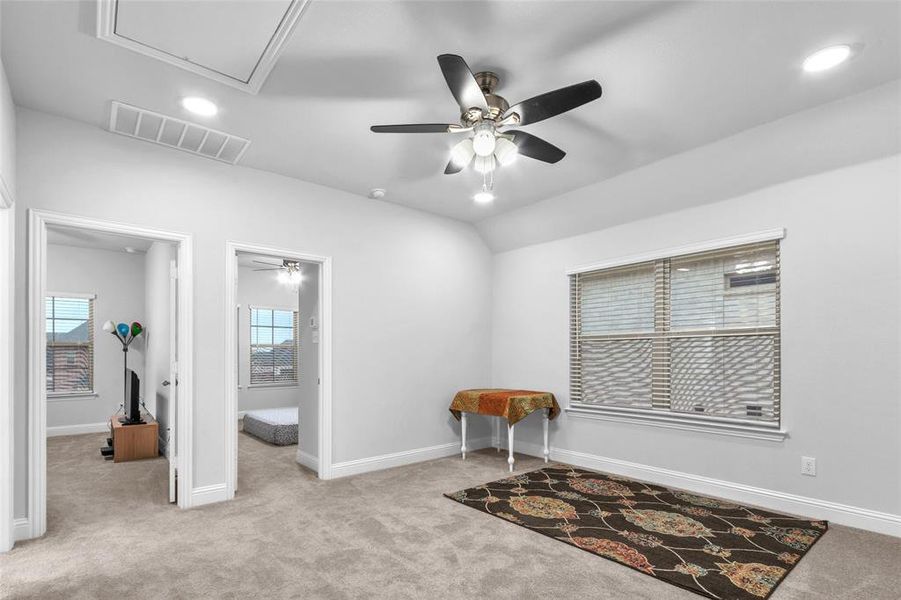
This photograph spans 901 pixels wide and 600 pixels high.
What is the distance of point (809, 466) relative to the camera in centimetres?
342

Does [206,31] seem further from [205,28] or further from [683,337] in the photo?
[683,337]

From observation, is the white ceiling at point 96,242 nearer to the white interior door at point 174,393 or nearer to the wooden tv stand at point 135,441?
the wooden tv stand at point 135,441

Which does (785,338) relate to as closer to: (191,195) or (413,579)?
(413,579)

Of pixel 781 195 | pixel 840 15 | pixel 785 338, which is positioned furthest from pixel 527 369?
pixel 840 15

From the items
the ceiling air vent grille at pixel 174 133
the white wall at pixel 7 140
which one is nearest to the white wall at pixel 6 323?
the white wall at pixel 7 140

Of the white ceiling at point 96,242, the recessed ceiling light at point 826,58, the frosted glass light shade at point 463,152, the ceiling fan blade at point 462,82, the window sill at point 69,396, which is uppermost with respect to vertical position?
the recessed ceiling light at point 826,58

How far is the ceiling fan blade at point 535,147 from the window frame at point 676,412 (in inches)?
72.0

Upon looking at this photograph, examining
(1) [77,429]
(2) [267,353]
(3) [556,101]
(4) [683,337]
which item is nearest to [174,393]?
(3) [556,101]

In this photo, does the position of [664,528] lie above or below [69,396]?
below

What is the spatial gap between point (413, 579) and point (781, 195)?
12.1 ft

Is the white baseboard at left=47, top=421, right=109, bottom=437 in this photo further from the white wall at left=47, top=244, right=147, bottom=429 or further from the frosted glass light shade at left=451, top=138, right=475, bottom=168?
the frosted glass light shade at left=451, top=138, right=475, bottom=168

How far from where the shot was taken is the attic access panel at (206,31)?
84.5 inches

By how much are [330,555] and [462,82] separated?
270 cm

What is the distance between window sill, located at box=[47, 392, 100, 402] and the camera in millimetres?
6718
